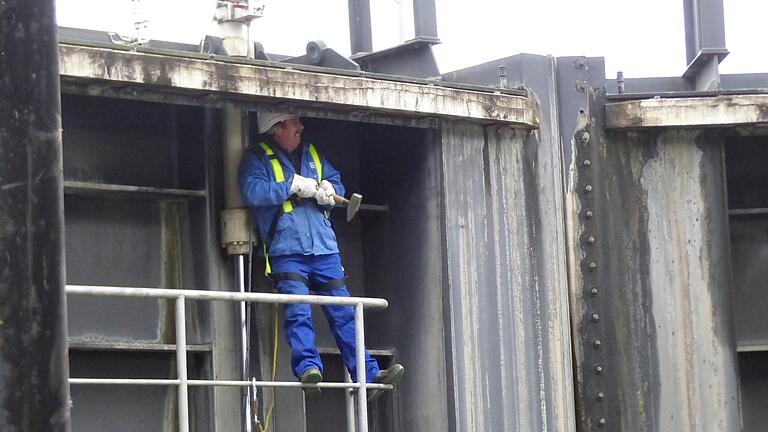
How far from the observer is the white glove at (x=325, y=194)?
10.4m

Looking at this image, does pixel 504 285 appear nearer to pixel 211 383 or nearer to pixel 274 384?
pixel 274 384

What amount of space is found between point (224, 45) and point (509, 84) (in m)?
1.98

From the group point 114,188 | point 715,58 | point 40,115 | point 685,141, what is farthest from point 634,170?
point 40,115

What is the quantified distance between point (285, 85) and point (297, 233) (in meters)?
0.95

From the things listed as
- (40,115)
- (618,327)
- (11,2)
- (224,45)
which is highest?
(224,45)

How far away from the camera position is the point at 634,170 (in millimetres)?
11430

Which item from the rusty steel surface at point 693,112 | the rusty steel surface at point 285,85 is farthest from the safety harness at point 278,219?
the rusty steel surface at point 693,112

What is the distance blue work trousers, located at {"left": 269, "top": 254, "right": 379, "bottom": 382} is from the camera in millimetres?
10219

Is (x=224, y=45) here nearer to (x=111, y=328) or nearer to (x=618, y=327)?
(x=111, y=328)

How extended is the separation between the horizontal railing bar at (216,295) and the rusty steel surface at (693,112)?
2.54 m

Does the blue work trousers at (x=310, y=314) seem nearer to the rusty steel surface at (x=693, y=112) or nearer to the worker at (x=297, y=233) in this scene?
the worker at (x=297, y=233)

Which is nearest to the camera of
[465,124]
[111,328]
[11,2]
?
[11,2]

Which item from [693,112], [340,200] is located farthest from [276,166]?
[693,112]

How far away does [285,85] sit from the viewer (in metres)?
10.0
